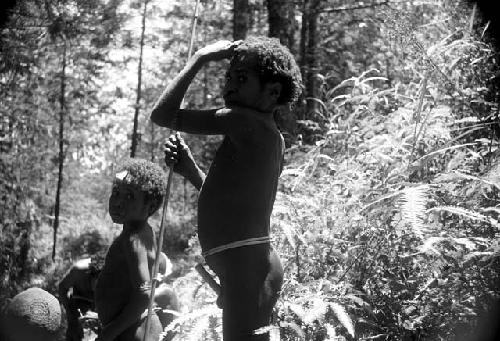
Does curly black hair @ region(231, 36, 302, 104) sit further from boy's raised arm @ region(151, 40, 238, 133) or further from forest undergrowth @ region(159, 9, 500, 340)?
forest undergrowth @ region(159, 9, 500, 340)

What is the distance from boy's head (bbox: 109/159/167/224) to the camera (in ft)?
10.8

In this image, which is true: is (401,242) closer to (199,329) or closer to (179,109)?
(199,329)

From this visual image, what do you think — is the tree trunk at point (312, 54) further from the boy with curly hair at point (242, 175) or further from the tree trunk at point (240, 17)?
the boy with curly hair at point (242, 175)

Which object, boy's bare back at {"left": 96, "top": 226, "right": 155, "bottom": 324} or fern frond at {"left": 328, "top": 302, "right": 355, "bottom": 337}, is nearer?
fern frond at {"left": 328, "top": 302, "right": 355, "bottom": 337}

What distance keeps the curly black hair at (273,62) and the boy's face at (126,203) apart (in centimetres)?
107

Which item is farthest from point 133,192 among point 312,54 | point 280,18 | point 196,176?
point 312,54

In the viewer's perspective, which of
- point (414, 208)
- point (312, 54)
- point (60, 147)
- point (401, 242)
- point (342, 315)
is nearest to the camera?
point (342, 315)

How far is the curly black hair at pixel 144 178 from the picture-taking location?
10.8ft

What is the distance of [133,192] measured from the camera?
3303mm

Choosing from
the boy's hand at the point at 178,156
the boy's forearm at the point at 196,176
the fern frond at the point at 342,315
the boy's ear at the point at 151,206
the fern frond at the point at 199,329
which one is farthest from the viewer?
the boy's ear at the point at 151,206

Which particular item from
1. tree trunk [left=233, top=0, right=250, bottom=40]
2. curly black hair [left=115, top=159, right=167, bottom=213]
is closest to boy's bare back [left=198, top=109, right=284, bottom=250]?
curly black hair [left=115, top=159, right=167, bottom=213]

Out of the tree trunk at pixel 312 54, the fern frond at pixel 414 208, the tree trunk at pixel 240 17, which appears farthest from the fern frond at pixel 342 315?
the tree trunk at pixel 240 17

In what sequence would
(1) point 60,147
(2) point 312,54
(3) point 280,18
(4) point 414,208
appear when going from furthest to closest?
(2) point 312,54 < (1) point 60,147 < (3) point 280,18 < (4) point 414,208

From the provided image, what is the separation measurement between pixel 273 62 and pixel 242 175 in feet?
1.61
